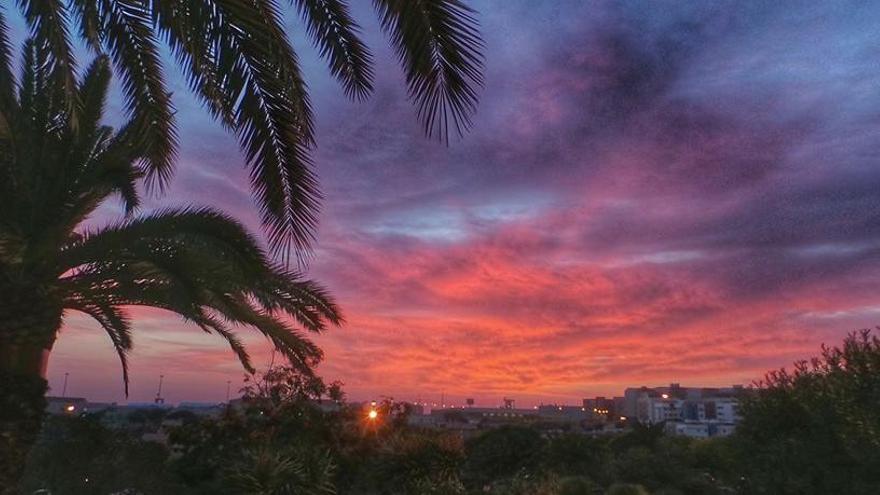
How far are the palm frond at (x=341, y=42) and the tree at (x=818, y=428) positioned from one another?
15.3 m

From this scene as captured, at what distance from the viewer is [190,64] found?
5.26m

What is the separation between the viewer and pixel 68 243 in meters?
10.2

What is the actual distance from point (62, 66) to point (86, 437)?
46.9 ft

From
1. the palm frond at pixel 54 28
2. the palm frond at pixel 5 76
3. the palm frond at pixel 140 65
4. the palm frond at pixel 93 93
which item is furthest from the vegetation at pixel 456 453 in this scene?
the palm frond at pixel 54 28

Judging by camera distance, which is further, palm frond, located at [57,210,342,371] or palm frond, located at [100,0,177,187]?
palm frond, located at [57,210,342,371]

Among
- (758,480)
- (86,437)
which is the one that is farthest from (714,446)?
(86,437)

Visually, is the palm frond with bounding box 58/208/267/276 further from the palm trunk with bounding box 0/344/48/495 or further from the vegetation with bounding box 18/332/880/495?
the vegetation with bounding box 18/332/880/495

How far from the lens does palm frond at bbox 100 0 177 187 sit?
5.52 metres

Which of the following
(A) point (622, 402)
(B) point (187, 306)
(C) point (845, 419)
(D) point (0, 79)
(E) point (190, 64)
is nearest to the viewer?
(E) point (190, 64)

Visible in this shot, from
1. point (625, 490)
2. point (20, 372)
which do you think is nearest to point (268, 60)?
point (20, 372)

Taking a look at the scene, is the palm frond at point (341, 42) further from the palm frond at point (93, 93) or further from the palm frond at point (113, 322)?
the palm frond at point (113, 322)

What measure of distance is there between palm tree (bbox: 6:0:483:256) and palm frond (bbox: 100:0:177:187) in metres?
0.01

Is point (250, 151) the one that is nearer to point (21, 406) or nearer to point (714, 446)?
point (21, 406)

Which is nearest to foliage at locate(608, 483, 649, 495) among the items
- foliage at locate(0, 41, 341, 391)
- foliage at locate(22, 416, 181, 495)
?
foliage at locate(22, 416, 181, 495)
